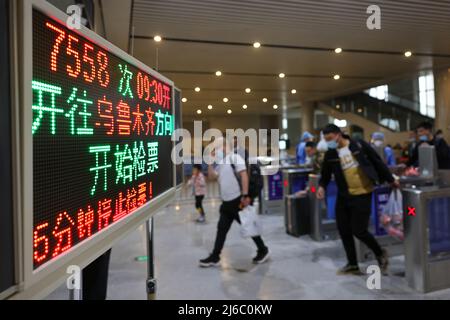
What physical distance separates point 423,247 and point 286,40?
564 cm

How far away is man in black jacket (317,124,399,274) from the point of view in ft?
12.2

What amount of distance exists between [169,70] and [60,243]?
33.0 ft

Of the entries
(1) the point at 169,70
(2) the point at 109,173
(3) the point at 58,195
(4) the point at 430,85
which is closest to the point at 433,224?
(2) the point at 109,173

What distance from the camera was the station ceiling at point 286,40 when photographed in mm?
5859

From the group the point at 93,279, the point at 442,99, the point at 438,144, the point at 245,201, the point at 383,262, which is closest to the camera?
the point at 93,279

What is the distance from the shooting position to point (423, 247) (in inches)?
134

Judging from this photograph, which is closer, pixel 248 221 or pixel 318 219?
pixel 248 221

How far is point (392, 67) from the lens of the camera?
36.1 ft

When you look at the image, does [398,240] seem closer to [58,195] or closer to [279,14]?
[279,14]

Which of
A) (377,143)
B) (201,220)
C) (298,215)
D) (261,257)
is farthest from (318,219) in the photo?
(377,143)

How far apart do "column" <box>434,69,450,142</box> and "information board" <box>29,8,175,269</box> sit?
1206 centimetres

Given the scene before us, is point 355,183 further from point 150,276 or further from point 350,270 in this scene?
point 150,276

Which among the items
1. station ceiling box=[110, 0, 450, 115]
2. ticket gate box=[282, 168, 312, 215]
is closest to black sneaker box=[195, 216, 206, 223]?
ticket gate box=[282, 168, 312, 215]

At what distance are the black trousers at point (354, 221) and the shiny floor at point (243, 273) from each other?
0.35m
